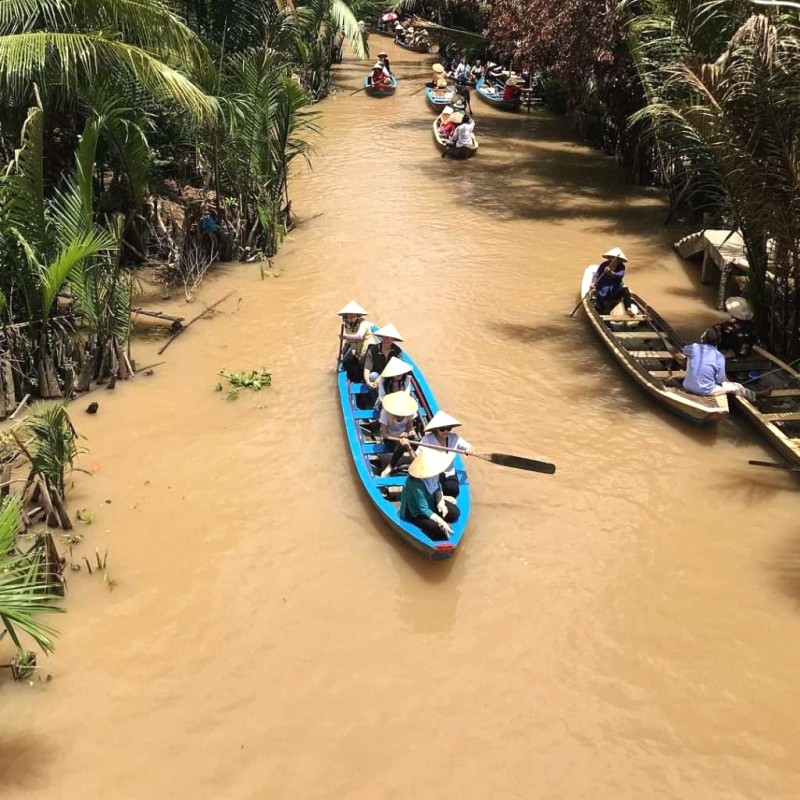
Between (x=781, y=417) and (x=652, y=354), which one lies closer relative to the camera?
(x=781, y=417)

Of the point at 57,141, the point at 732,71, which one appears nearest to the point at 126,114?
the point at 57,141

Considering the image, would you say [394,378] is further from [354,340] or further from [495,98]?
[495,98]

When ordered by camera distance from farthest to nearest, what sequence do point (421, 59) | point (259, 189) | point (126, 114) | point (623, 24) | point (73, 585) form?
point (421, 59) → point (623, 24) → point (259, 189) → point (126, 114) → point (73, 585)

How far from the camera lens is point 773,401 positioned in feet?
26.1

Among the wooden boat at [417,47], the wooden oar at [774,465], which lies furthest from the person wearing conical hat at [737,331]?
the wooden boat at [417,47]

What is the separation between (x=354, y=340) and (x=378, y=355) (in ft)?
1.64

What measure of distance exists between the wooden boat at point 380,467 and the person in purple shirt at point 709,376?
2.60 metres

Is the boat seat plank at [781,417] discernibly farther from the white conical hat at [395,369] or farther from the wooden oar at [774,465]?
the white conical hat at [395,369]

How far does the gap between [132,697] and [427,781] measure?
6.55 feet

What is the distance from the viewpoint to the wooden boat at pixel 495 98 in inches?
856

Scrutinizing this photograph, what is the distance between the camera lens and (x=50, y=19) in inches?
323

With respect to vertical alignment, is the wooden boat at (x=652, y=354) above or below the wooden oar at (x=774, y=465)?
above

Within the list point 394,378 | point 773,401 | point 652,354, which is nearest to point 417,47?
point 652,354

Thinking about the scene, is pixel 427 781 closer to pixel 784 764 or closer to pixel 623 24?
pixel 784 764
